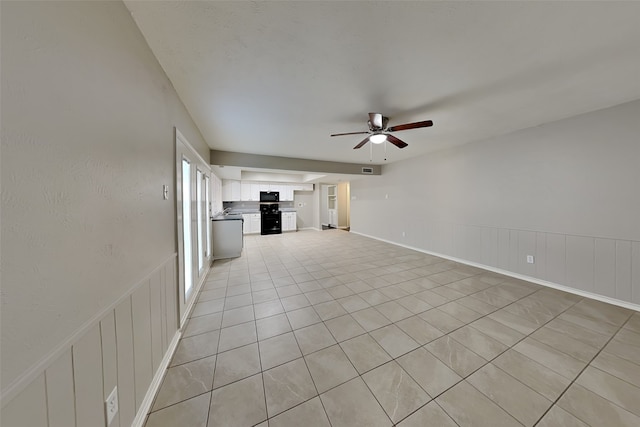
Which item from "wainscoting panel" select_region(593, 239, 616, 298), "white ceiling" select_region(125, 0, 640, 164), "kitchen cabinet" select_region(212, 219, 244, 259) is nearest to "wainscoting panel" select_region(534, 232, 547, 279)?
"wainscoting panel" select_region(593, 239, 616, 298)

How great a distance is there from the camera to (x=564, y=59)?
1681mm

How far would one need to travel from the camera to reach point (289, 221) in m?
8.02

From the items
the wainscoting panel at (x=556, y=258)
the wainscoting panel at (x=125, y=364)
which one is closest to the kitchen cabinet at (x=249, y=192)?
the wainscoting panel at (x=125, y=364)

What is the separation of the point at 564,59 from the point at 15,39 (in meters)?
3.18

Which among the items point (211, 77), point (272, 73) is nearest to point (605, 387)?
point (272, 73)

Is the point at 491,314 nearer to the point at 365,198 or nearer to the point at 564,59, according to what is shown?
the point at 564,59

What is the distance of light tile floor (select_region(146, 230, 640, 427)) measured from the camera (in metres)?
1.29

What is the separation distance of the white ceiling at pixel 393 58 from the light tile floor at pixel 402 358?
7.92ft

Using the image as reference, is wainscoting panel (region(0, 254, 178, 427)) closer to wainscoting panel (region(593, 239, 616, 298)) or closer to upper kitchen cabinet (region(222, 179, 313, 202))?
wainscoting panel (region(593, 239, 616, 298))

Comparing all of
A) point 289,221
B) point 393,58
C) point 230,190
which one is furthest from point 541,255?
point 230,190

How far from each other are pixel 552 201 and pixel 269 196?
6999mm

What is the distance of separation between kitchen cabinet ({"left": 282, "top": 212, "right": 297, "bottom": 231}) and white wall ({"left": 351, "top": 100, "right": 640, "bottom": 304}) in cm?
483

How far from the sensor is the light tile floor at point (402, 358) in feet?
4.24

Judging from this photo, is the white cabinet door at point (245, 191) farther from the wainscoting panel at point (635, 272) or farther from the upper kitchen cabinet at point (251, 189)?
the wainscoting panel at point (635, 272)
